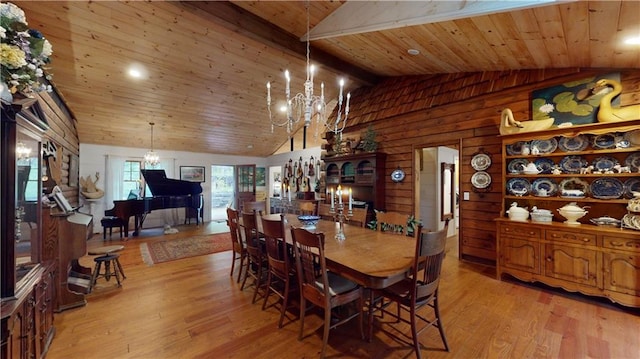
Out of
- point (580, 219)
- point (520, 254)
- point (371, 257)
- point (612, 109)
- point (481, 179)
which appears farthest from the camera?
point (481, 179)

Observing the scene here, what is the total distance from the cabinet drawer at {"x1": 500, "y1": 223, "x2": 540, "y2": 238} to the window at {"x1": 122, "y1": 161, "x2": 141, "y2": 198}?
28.5 feet

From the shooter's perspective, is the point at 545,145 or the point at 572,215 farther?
the point at 545,145

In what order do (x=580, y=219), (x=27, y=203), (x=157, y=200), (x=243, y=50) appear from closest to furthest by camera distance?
(x=27, y=203), (x=580, y=219), (x=243, y=50), (x=157, y=200)

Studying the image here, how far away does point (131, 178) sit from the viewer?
291 inches

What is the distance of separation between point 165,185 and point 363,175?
5206 mm

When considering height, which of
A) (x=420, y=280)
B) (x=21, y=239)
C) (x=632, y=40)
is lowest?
(x=420, y=280)

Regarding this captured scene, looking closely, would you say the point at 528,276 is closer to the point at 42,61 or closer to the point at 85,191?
the point at 42,61

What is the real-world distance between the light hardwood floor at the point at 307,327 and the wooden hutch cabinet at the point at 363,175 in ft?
7.53

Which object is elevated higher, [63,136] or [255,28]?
[255,28]

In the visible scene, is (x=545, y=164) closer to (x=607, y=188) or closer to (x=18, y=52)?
(x=607, y=188)

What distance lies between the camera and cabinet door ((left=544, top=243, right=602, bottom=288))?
108 inches

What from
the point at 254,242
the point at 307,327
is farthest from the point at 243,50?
the point at 307,327

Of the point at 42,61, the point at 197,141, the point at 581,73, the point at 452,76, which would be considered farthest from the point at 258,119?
the point at 581,73

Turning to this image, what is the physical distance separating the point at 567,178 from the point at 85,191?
969cm
